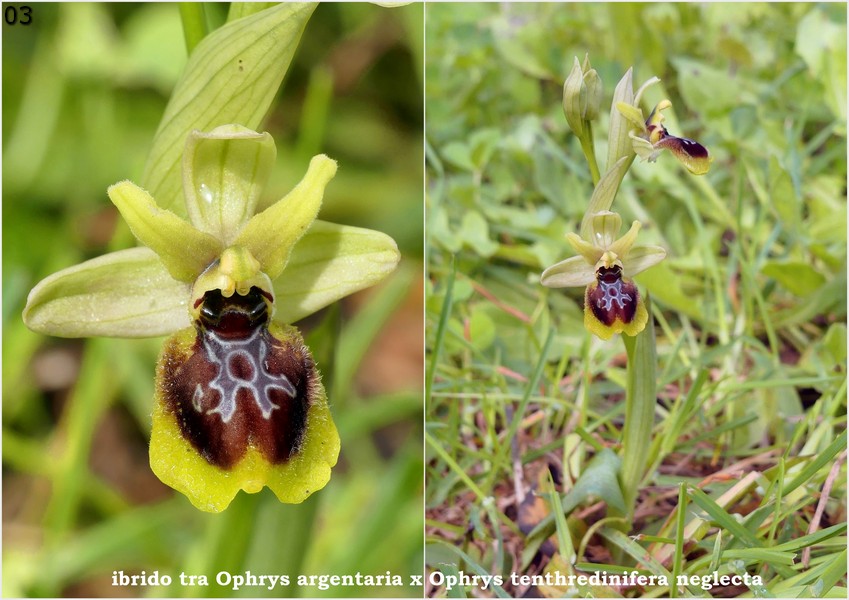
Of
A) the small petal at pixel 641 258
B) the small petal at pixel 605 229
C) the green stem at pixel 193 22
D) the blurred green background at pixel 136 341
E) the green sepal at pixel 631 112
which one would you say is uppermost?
the green stem at pixel 193 22

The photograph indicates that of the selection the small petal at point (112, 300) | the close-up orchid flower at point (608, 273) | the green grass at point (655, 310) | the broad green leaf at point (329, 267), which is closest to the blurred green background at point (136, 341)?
the green grass at point (655, 310)

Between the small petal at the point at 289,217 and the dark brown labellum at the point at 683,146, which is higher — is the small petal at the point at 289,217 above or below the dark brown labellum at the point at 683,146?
below

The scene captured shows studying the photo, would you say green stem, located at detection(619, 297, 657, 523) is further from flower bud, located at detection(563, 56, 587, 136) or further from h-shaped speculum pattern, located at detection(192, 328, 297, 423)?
h-shaped speculum pattern, located at detection(192, 328, 297, 423)

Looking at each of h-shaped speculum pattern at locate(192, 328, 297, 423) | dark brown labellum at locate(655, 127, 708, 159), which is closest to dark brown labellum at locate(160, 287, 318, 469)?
h-shaped speculum pattern at locate(192, 328, 297, 423)

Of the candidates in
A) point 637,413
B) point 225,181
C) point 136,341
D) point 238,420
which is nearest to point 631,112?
point 637,413

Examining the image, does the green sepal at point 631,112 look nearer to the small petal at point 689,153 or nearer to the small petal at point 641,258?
the small petal at point 689,153

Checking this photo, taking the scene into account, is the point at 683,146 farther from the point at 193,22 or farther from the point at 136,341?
the point at 136,341
